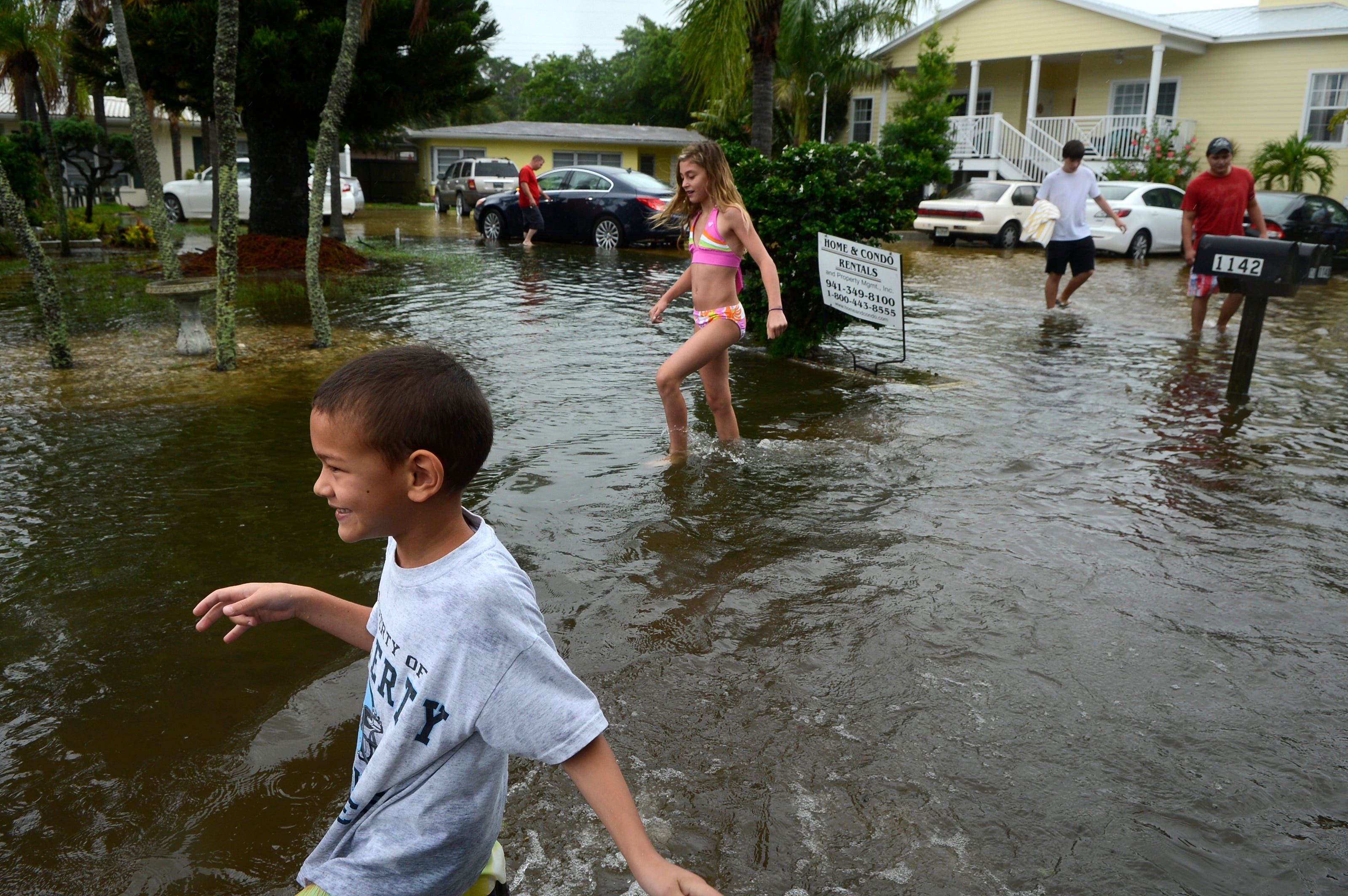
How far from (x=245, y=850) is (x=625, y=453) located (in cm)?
390

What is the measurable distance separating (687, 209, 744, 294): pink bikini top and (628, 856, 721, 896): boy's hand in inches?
A: 184

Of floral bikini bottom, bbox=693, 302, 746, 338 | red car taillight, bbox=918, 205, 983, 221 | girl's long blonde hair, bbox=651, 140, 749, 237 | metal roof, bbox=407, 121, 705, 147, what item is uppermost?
metal roof, bbox=407, 121, 705, 147

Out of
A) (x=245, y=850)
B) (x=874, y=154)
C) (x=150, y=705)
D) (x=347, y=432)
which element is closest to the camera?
(x=347, y=432)

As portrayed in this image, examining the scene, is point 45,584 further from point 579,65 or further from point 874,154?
point 579,65

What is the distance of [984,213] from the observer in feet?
73.6

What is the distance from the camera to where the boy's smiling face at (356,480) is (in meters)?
1.65

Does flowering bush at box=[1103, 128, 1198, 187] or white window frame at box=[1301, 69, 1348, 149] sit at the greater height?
white window frame at box=[1301, 69, 1348, 149]

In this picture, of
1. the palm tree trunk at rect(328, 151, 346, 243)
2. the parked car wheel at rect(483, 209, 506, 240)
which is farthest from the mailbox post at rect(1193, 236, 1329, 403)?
the parked car wheel at rect(483, 209, 506, 240)

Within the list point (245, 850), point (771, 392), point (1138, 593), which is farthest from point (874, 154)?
point (245, 850)

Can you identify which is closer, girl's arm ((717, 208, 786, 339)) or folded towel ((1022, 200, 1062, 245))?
girl's arm ((717, 208, 786, 339))

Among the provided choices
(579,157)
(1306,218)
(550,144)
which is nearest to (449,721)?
(1306,218)

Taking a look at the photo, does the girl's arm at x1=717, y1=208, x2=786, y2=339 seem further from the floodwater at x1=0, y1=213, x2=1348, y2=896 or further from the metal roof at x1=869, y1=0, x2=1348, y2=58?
the metal roof at x1=869, y1=0, x2=1348, y2=58

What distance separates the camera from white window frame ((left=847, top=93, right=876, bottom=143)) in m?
35.8

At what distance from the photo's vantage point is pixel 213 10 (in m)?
12.7
